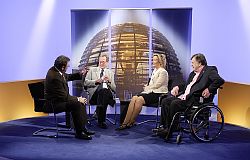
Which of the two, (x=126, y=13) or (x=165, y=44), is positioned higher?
(x=126, y=13)

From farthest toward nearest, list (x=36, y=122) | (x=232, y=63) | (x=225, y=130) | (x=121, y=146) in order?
(x=232, y=63) < (x=36, y=122) < (x=225, y=130) < (x=121, y=146)

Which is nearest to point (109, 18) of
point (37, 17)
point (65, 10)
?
point (65, 10)

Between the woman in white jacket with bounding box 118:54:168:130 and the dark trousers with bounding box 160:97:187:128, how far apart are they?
1.26 feet

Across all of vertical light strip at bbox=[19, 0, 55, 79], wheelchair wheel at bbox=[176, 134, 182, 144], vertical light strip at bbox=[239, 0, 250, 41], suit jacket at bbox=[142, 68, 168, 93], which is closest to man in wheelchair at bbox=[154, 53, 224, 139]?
wheelchair wheel at bbox=[176, 134, 182, 144]

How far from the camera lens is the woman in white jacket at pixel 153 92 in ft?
16.7

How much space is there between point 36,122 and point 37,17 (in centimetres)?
213

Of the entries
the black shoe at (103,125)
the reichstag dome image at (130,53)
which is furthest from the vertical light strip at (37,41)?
the black shoe at (103,125)

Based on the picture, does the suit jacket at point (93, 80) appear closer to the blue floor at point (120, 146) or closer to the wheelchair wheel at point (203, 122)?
the blue floor at point (120, 146)

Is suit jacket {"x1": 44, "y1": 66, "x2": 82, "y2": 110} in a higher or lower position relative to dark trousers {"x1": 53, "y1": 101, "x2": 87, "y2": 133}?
higher

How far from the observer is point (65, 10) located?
6.77 meters

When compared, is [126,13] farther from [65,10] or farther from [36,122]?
[36,122]

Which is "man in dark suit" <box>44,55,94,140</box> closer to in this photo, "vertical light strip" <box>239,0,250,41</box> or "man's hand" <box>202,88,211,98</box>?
"man's hand" <box>202,88,211,98</box>

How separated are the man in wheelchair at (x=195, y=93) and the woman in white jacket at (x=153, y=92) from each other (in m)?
0.38

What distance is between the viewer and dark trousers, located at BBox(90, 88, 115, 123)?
17.3 ft
